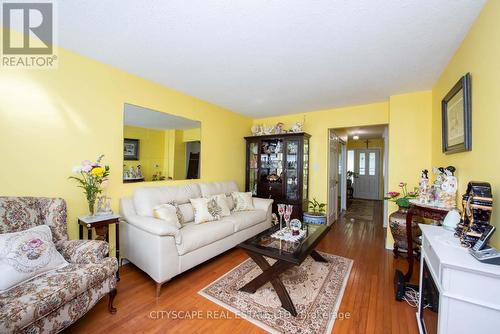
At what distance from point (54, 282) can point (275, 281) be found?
1606 mm

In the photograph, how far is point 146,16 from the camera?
1602mm

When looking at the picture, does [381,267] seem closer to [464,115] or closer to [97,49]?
[464,115]

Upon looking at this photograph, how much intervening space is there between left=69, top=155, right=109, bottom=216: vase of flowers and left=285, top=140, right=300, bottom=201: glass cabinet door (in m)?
3.03

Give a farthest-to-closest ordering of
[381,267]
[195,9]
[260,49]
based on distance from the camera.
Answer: [381,267], [260,49], [195,9]

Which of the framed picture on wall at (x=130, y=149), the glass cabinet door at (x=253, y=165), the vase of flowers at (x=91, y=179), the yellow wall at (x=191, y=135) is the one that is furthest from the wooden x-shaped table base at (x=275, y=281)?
the glass cabinet door at (x=253, y=165)

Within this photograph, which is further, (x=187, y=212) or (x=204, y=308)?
(x=187, y=212)

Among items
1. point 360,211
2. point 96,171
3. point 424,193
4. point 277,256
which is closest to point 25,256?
point 96,171

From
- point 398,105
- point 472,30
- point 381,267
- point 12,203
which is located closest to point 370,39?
point 472,30

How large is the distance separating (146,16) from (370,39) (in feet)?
6.16

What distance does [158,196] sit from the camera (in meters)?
2.67

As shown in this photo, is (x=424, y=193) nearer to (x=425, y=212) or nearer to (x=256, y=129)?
(x=425, y=212)

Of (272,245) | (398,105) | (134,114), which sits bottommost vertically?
(272,245)

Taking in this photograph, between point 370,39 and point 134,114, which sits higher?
point 370,39

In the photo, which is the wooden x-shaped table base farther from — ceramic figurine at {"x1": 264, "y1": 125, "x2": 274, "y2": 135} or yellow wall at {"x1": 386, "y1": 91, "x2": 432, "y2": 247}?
ceramic figurine at {"x1": 264, "y1": 125, "x2": 274, "y2": 135}
